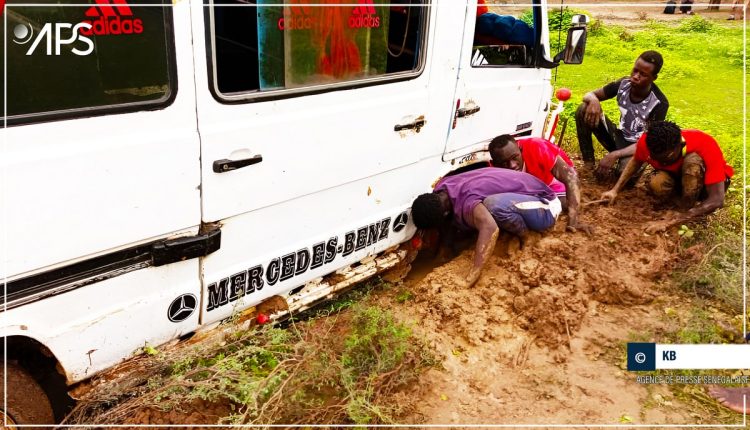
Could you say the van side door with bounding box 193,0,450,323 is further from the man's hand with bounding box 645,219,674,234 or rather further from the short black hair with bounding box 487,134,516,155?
the man's hand with bounding box 645,219,674,234

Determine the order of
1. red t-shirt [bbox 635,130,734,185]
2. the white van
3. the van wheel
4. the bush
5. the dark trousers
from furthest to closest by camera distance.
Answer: the bush
the dark trousers
red t-shirt [bbox 635,130,734,185]
the van wheel
the white van

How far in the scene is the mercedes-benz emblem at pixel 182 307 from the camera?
2.62m

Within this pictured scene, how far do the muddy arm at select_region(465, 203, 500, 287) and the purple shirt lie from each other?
72mm

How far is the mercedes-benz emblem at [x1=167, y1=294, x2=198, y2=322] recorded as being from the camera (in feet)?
8.59

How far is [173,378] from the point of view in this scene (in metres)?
2.62

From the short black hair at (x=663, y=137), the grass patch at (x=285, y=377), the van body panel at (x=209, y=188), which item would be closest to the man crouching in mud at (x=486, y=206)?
the van body panel at (x=209, y=188)

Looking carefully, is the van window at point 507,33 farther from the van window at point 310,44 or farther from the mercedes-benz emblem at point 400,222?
the mercedes-benz emblem at point 400,222

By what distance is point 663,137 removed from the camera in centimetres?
443

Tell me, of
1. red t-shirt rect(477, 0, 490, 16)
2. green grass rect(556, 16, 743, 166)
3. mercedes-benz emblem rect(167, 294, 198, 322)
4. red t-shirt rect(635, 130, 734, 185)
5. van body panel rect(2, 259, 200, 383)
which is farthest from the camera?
green grass rect(556, 16, 743, 166)

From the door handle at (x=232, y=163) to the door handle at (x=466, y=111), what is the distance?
156 cm

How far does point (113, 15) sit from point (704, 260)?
3897 mm

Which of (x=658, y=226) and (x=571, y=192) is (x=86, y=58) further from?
(x=658, y=226)

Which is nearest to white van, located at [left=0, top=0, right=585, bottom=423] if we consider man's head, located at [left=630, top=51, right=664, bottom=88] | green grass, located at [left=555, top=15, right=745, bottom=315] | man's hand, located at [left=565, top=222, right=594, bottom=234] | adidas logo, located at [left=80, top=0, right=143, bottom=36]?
adidas logo, located at [left=80, top=0, right=143, bottom=36]

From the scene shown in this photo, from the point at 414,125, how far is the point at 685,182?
2.48m
